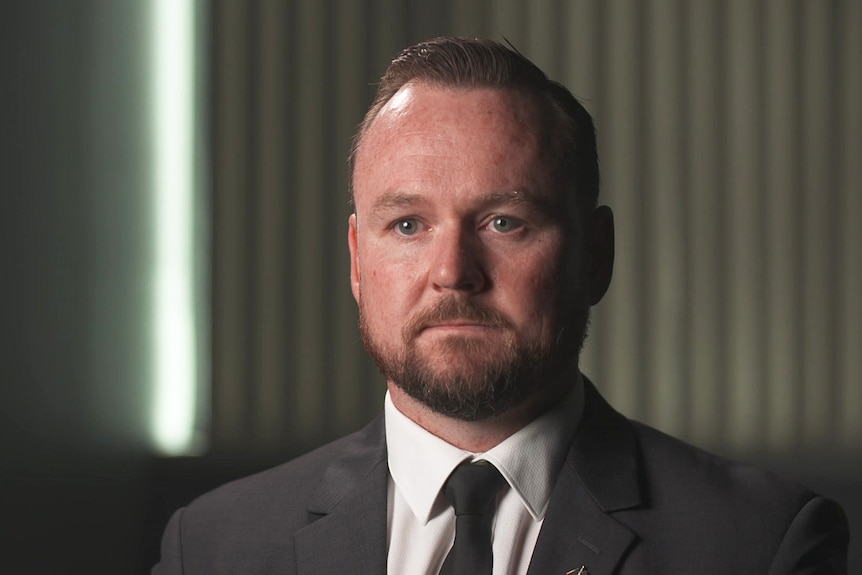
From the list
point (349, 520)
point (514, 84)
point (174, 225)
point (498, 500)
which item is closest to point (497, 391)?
point (498, 500)

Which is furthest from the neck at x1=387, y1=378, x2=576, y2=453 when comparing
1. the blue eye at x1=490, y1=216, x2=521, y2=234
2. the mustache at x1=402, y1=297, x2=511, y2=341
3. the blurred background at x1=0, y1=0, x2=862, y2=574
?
the blurred background at x1=0, y1=0, x2=862, y2=574

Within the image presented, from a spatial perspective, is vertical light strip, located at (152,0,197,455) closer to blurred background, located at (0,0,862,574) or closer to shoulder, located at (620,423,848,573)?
blurred background, located at (0,0,862,574)

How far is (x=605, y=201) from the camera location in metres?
3.92

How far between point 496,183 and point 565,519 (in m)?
0.45

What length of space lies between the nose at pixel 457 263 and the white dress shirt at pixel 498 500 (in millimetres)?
235

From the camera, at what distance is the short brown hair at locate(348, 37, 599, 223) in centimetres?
152

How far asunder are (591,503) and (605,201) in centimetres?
253

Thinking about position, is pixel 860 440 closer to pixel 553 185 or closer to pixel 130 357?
pixel 130 357

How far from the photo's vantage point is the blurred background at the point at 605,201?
12.3 ft

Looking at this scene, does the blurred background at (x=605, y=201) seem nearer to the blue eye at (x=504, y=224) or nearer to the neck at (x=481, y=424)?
the neck at (x=481, y=424)

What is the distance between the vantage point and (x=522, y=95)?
5.01 ft

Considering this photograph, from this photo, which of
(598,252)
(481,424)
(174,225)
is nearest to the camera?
(481,424)

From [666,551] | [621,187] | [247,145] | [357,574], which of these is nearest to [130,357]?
[247,145]

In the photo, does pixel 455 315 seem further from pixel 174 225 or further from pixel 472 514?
pixel 174 225
